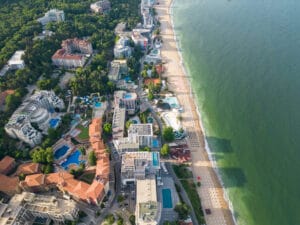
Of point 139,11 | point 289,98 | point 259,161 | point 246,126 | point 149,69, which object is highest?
point 139,11

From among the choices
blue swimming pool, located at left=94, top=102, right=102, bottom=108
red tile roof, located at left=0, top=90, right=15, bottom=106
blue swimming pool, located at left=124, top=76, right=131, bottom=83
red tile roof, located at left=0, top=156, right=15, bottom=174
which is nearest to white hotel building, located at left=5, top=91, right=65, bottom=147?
red tile roof, located at left=0, top=156, right=15, bottom=174

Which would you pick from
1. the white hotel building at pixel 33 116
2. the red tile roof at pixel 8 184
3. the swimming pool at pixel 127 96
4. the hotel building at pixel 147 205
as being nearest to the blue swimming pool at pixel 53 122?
the white hotel building at pixel 33 116

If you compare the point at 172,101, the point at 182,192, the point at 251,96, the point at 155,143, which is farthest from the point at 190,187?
the point at 251,96

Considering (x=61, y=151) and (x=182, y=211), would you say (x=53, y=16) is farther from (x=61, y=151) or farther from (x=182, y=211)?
(x=182, y=211)

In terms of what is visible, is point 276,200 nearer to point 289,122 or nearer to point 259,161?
point 259,161

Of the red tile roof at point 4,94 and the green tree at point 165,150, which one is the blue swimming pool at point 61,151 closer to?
the red tile roof at point 4,94

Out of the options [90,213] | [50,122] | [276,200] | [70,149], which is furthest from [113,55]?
[276,200]

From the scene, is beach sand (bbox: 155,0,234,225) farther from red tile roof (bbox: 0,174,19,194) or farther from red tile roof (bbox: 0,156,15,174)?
red tile roof (bbox: 0,156,15,174)
